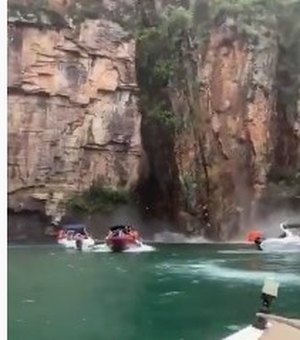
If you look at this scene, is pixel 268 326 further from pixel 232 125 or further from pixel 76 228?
pixel 232 125

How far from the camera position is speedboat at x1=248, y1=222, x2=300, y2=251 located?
2504 millimetres

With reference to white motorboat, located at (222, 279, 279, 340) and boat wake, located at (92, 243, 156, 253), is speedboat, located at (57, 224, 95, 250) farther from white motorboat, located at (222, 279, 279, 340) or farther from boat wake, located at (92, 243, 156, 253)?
white motorboat, located at (222, 279, 279, 340)

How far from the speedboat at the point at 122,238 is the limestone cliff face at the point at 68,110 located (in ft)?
0.73

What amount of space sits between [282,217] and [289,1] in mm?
762

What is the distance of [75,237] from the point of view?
2.59m

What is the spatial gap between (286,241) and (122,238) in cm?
56

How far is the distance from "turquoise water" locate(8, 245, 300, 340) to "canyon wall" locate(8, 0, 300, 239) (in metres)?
0.22

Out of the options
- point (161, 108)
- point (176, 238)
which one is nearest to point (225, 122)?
point (161, 108)

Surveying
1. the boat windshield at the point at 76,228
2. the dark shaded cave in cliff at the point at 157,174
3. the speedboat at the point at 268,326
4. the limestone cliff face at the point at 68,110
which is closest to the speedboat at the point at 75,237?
the boat windshield at the point at 76,228

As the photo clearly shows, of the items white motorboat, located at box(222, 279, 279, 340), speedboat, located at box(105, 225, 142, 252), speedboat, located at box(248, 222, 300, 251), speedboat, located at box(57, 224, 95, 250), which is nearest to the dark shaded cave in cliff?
speedboat, located at box(105, 225, 142, 252)

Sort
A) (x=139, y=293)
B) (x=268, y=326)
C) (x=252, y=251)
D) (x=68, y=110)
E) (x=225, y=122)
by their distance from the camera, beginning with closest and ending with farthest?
1. (x=268, y=326)
2. (x=139, y=293)
3. (x=252, y=251)
4. (x=68, y=110)
5. (x=225, y=122)

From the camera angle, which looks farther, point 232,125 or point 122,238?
point 232,125

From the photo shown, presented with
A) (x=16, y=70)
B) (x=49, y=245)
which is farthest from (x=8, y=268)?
(x=16, y=70)

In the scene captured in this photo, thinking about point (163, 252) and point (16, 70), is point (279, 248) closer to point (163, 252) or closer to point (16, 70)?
point (163, 252)
